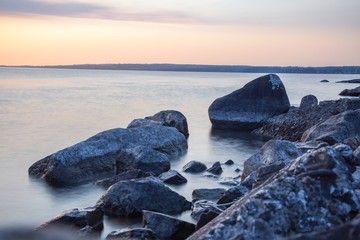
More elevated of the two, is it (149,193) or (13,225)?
(149,193)

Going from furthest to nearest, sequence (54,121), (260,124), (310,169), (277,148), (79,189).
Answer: (54,121), (260,124), (79,189), (277,148), (310,169)

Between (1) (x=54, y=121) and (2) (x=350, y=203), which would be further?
(1) (x=54, y=121)

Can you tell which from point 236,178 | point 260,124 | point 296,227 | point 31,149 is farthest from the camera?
point 260,124

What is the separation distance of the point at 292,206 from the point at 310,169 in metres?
0.59

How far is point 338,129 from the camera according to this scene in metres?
15.3

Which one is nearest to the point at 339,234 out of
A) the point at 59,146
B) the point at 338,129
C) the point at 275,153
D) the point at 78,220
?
the point at 78,220

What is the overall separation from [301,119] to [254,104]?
3.24 meters

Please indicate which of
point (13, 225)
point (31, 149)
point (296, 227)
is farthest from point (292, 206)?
point (31, 149)

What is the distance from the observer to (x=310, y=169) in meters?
5.66

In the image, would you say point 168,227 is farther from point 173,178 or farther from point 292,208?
point 173,178

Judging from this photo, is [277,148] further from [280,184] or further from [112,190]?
[280,184]

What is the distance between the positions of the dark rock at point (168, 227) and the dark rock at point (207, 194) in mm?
2811

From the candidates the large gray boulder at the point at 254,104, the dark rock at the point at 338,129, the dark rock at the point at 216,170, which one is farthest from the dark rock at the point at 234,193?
the large gray boulder at the point at 254,104

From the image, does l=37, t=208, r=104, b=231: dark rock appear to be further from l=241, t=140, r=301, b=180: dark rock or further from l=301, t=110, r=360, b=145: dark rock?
l=301, t=110, r=360, b=145: dark rock
